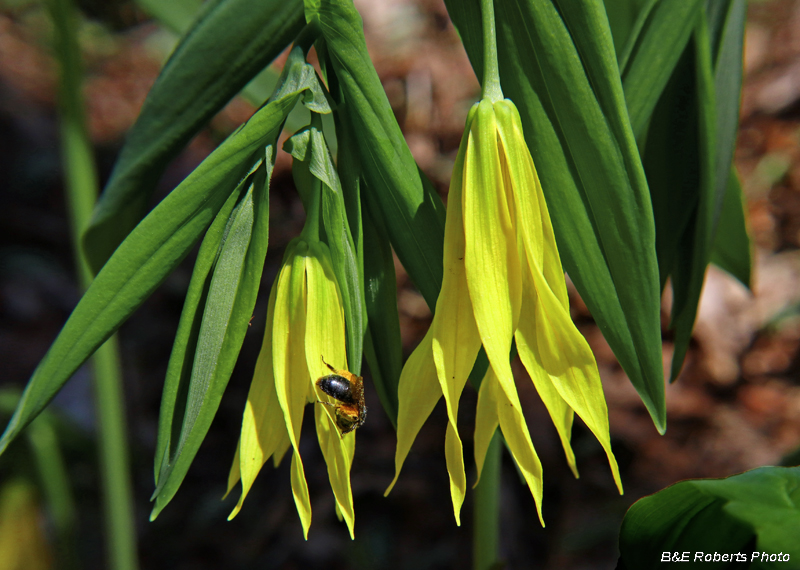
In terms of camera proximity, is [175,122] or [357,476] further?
[357,476]

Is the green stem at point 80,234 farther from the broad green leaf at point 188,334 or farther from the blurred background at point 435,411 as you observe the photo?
the broad green leaf at point 188,334

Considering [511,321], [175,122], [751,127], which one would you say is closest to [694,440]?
[751,127]

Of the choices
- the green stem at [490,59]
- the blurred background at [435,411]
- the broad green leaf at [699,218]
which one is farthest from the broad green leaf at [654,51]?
the blurred background at [435,411]

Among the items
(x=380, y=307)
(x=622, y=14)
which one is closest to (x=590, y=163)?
(x=380, y=307)

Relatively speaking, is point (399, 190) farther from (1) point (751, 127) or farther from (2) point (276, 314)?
(1) point (751, 127)

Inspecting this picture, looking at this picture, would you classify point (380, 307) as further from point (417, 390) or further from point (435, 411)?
point (435, 411)

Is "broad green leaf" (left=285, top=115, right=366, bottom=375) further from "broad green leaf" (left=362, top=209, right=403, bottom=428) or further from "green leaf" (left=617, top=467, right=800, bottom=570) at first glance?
"green leaf" (left=617, top=467, right=800, bottom=570)

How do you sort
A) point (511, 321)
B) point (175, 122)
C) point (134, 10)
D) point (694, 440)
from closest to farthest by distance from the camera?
point (511, 321)
point (175, 122)
point (694, 440)
point (134, 10)
